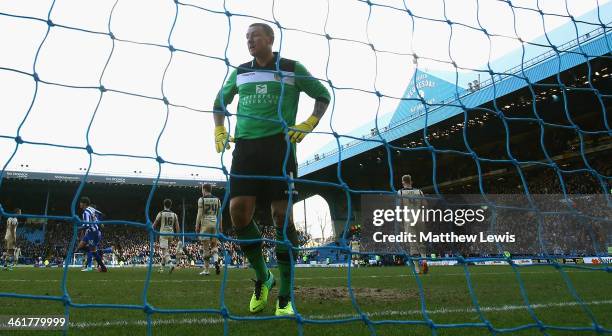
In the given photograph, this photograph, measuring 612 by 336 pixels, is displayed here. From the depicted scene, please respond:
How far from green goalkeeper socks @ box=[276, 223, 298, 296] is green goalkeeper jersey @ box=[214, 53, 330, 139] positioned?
2.30ft

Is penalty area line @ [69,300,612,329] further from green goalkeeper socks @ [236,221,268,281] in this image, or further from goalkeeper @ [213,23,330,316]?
green goalkeeper socks @ [236,221,268,281]

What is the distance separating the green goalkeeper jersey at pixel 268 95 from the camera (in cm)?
321

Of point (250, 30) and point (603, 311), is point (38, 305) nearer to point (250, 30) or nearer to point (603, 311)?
point (250, 30)

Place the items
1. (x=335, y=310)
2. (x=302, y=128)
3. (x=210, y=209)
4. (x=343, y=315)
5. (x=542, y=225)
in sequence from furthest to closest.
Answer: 1. (x=542, y=225)
2. (x=210, y=209)
3. (x=335, y=310)
4. (x=343, y=315)
5. (x=302, y=128)

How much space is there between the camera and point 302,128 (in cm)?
308

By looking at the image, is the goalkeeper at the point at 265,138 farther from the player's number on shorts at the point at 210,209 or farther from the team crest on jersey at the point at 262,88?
the player's number on shorts at the point at 210,209

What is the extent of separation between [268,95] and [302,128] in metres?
0.36

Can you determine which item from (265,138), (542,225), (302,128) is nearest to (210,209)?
(265,138)

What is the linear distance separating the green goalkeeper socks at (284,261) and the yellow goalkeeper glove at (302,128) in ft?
2.28

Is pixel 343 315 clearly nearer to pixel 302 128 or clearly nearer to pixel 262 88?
pixel 302 128

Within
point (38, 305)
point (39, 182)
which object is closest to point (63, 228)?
point (39, 182)

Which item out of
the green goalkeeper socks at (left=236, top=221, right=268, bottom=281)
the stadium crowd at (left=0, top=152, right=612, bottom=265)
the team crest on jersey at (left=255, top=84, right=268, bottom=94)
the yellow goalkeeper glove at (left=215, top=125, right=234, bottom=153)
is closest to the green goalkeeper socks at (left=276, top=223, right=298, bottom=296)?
the green goalkeeper socks at (left=236, top=221, right=268, bottom=281)

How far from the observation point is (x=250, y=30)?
127 inches

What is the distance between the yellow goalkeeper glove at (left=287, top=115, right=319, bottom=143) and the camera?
290cm
